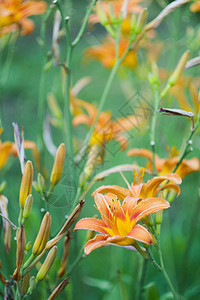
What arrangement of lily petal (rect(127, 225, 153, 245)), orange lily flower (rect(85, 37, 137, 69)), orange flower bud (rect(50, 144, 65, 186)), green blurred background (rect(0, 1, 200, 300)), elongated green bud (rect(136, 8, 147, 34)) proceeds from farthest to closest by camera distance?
orange lily flower (rect(85, 37, 137, 69)) → green blurred background (rect(0, 1, 200, 300)) → elongated green bud (rect(136, 8, 147, 34)) → orange flower bud (rect(50, 144, 65, 186)) → lily petal (rect(127, 225, 153, 245))

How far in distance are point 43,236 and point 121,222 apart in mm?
111

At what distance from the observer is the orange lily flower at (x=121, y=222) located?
1.60 ft

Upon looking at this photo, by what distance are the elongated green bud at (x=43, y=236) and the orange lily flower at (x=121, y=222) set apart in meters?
0.04

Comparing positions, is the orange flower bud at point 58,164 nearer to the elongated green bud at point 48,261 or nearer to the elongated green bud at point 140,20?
the elongated green bud at point 48,261

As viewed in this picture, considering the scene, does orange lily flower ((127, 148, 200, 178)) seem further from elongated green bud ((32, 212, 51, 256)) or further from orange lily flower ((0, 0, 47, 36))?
orange lily flower ((0, 0, 47, 36))

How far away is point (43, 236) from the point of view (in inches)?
20.6

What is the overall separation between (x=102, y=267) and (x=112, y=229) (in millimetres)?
626

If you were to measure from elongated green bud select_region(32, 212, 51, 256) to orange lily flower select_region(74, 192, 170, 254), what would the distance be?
→ 37 mm

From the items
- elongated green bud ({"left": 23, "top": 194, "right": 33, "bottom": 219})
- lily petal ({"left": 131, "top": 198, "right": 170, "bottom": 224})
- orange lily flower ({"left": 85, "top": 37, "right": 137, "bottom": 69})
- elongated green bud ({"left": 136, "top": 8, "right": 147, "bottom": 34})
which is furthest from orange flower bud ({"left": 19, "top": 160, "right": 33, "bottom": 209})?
orange lily flower ({"left": 85, "top": 37, "right": 137, "bottom": 69})

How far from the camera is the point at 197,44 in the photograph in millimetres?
1007

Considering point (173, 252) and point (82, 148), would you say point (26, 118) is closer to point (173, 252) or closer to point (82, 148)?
point (173, 252)

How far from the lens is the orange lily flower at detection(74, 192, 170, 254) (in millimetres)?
489

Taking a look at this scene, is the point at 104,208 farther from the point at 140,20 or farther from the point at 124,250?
the point at 124,250

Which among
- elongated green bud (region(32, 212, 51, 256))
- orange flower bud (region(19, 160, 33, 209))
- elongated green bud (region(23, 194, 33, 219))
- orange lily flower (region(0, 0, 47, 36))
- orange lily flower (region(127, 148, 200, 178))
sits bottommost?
orange lily flower (region(127, 148, 200, 178))
